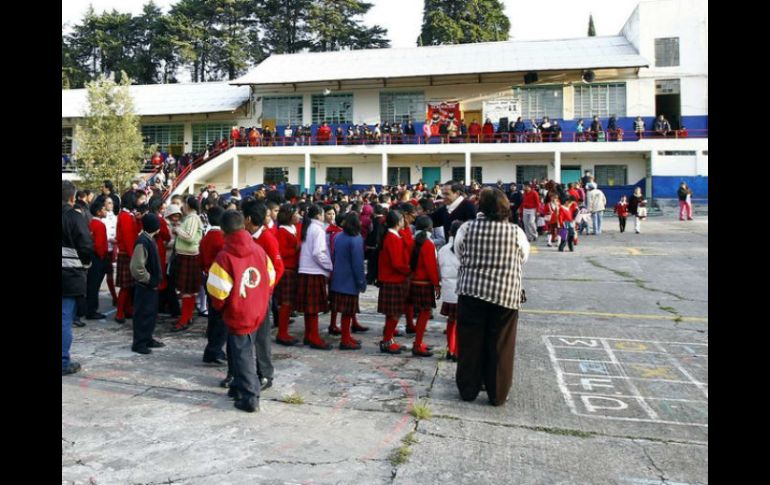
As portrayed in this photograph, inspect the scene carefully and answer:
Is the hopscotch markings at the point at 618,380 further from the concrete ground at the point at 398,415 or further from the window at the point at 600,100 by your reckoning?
the window at the point at 600,100

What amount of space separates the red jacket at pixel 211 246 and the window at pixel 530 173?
23056 millimetres

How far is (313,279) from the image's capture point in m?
6.46

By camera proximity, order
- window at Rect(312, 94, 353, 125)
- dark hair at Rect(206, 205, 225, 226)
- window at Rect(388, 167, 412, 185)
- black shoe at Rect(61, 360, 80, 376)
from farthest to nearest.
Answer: window at Rect(312, 94, 353, 125) → window at Rect(388, 167, 412, 185) → dark hair at Rect(206, 205, 225, 226) → black shoe at Rect(61, 360, 80, 376)

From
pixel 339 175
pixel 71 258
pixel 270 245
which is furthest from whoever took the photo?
pixel 339 175

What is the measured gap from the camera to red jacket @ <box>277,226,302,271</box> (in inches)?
259

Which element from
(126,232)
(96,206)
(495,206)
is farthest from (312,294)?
(96,206)

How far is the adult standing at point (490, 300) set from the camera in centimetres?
464

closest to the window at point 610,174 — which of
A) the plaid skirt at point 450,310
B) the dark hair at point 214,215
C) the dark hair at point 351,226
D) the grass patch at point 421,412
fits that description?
the dark hair at point 351,226

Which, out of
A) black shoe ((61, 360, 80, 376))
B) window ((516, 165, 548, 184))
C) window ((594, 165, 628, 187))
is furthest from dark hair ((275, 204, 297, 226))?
window ((594, 165, 628, 187))

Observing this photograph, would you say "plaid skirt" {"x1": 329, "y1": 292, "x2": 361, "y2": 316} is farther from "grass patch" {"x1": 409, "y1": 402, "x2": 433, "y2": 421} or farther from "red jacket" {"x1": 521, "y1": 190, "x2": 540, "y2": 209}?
"red jacket" {"x1": 521, "y1": 190, "x2": 540, "y2": 209}

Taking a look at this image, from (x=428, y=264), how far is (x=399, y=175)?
23249 mm

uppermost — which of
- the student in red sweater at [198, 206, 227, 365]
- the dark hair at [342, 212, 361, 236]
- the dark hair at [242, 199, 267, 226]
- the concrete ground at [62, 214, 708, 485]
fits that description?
the dark hair at [242, 199, 267, 226]

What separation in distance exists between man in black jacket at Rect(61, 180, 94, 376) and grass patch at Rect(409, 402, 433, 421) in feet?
10.4

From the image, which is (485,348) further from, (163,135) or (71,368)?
(163,135)
